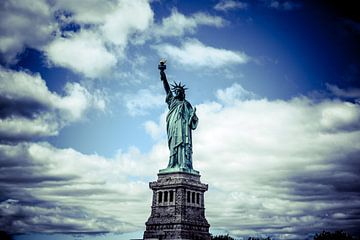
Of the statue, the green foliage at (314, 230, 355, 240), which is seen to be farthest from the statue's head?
the green foliage at (314, 230, 355, 240)

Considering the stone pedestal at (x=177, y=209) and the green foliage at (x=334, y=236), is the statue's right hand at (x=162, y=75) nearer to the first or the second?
the stone pedestal at (x=177, y=209)

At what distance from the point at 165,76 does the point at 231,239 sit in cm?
3167

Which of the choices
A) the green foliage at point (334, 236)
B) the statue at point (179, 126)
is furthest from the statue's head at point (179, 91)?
the green foliage at point (334, 236)

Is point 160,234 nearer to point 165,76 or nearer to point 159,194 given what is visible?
point 159,194

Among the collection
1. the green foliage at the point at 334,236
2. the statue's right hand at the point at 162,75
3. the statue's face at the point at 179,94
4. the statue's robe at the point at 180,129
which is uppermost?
the statue's right hand at the point at 162,75

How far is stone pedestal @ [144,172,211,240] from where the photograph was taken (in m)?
41.6

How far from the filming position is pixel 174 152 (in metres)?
45.0

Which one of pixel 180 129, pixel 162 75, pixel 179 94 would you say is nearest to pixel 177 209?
pixel 180 129

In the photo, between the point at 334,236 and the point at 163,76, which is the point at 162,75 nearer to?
the point at 163,76

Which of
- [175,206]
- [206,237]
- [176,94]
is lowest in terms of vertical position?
[206,237]

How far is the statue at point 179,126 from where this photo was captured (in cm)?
4484

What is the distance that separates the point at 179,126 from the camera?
150 ft

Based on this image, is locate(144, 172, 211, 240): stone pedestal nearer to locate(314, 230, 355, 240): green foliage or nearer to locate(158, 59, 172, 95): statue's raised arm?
locate(158, 59, 172, 95): statue's raised arm

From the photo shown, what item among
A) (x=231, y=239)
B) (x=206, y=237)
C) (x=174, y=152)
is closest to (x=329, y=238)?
(x=231, y=239)
